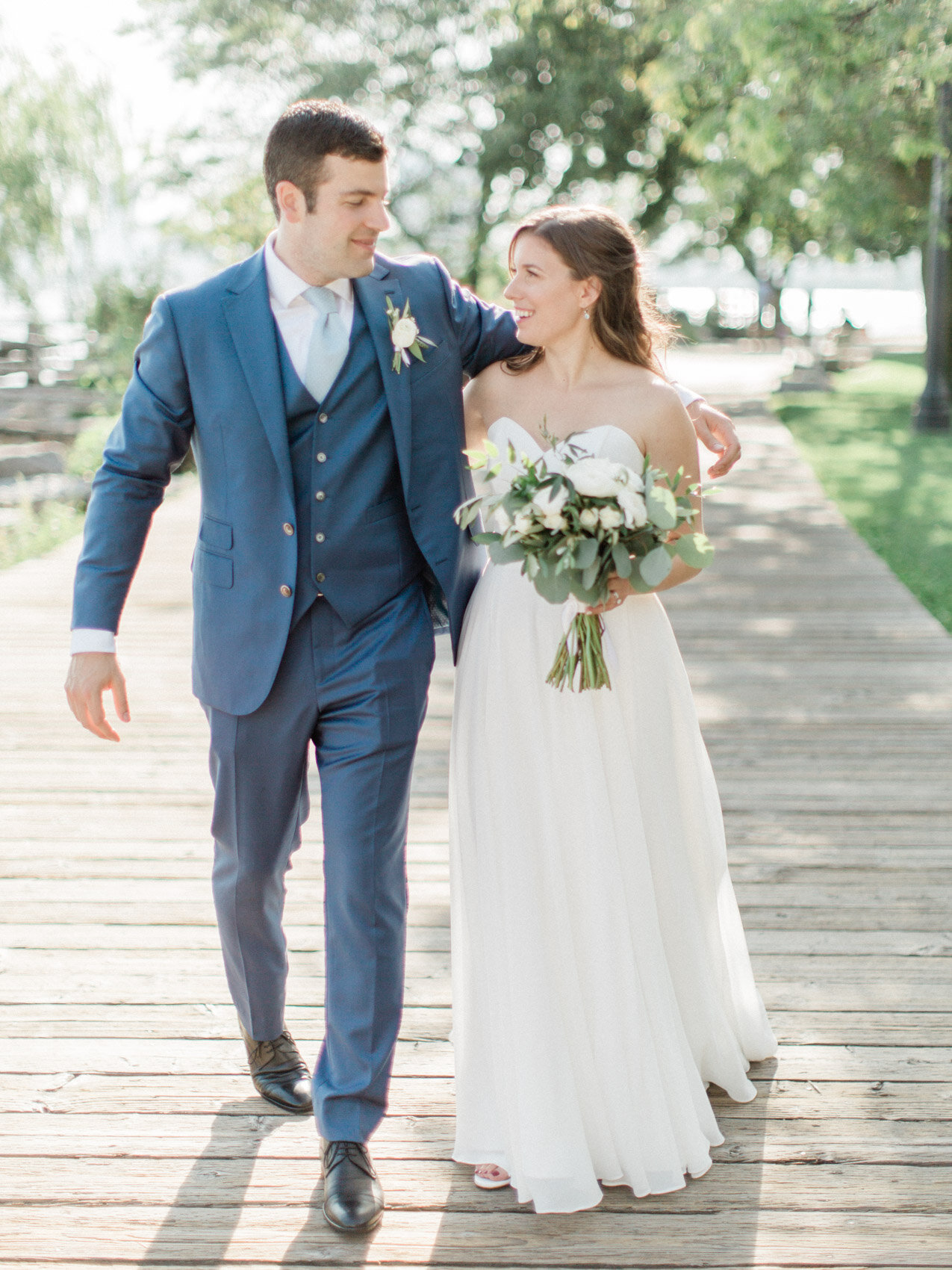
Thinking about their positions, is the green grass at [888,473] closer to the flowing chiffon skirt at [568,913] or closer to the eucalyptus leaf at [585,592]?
the flowing chiffon skirt at [568,913]

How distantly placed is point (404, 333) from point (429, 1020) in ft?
5.97

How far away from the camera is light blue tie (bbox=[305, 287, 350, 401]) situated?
2768 mm

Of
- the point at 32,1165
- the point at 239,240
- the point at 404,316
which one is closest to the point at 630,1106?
the point at 32,1165

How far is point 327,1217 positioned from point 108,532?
1486mm

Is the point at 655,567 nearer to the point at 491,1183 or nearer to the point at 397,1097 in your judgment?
the point at 491,1183

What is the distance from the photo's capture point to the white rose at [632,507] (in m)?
2.48

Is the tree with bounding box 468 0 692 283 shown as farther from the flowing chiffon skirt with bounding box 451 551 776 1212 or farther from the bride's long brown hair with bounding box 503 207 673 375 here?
the flowing chiffon skirt with bounding box 451 551 776 1212

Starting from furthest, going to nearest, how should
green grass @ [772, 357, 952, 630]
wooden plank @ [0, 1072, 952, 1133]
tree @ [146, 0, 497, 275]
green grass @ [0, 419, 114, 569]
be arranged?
tree @ [146, 0, 497, 275] → green grass @ [0, 419, 114, 569] → green grass @ [772, 357, 952, 630] → wooden plank @ [0, 1072, 952, 1133]

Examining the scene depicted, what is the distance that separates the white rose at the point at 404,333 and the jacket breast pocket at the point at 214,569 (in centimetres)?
59

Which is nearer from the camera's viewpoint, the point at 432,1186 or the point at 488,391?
the point at 432,1186

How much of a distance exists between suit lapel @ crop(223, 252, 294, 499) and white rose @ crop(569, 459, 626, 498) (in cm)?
62

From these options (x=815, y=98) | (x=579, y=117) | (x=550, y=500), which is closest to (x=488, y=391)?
(x=550, y=500)

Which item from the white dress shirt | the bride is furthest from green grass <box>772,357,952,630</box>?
the white dress shirt

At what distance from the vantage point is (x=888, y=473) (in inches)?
534
